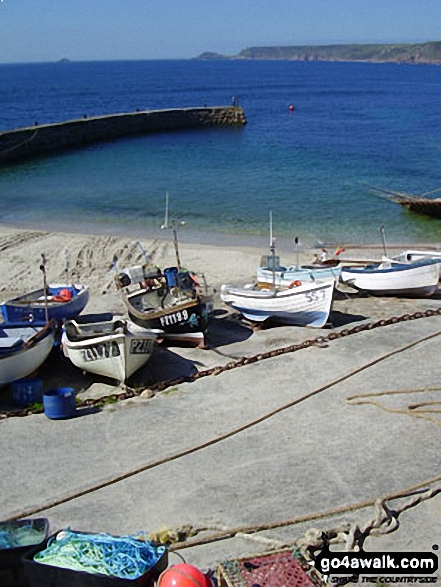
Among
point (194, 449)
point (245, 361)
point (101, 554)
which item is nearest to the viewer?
point (101, 554)

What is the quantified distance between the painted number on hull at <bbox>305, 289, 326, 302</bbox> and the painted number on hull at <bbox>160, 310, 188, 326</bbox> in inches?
104

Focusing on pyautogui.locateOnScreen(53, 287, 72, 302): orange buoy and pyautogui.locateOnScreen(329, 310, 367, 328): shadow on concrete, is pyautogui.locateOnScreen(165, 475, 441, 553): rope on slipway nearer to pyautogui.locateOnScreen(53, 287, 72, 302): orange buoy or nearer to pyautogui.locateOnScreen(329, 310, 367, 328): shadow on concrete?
pyautogui.locateOnScreen(329, 310, 367, 328): shadow on concrete

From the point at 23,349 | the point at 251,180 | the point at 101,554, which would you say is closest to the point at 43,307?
the point at 23,349

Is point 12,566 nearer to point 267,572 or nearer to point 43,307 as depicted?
point 267,572

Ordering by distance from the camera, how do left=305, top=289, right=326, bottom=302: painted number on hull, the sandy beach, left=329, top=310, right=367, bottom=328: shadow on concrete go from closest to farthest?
the sandy beach, left=305, top=289, right=326, bottom=302: painted number on hull, left=329, top=310, right=367, bottom=328: shadow on concrete

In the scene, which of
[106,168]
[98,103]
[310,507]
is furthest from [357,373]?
[98,103]

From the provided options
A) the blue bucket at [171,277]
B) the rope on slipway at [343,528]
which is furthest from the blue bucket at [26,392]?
the rope on slipway at [343,528]

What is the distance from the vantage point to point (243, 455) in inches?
387

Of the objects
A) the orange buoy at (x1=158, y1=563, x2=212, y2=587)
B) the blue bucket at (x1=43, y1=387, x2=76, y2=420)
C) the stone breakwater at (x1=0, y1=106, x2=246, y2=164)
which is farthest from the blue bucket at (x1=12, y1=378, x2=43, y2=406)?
the stone breakwater at (x1=0, y1=106, x2=246, y2=164)

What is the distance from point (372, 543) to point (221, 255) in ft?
46.7

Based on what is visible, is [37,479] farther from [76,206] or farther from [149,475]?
[76,206]

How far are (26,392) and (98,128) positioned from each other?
45954 mm

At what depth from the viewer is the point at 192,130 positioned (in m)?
63.1

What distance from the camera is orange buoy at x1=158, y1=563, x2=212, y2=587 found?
614 centimetres
